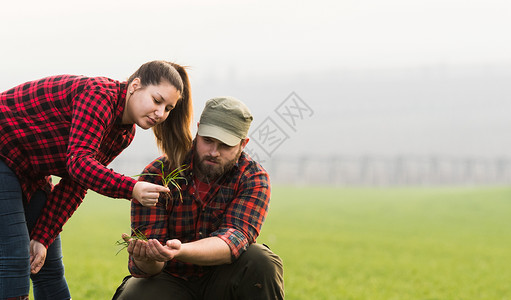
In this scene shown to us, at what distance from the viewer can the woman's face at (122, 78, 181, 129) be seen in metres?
3.25

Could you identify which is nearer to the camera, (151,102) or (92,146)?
(92,146)

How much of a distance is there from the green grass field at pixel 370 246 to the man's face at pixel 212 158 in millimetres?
2994

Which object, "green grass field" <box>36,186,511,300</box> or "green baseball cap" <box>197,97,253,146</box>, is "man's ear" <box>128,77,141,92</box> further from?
"green grass field" <box>36,186,511,300</box>

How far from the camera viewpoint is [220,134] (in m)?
3.46

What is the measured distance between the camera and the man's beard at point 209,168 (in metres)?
3.53

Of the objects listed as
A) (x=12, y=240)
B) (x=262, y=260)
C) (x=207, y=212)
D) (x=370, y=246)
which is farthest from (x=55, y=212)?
(x=370, y=246)

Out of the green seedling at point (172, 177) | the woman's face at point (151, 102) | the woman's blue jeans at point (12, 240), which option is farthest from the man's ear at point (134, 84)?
the woman's blue jeans at point (12, 240)

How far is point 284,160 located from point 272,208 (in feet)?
73.7

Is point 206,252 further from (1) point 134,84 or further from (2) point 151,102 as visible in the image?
(1) point 134,84

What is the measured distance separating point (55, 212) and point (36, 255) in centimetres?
26

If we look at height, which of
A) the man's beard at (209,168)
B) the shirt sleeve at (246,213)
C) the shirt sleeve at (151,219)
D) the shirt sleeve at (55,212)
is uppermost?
the man's beard at (209,168)

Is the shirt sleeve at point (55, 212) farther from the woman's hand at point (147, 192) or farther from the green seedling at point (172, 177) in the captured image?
the woman's hand at point (147, 192)

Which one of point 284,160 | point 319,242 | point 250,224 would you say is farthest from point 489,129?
point 250,224

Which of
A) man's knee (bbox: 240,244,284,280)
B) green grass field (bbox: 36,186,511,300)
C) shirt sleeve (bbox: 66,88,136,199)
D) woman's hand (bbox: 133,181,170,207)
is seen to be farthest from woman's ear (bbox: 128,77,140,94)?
green grass field (bbox: 36,186,511,300)
